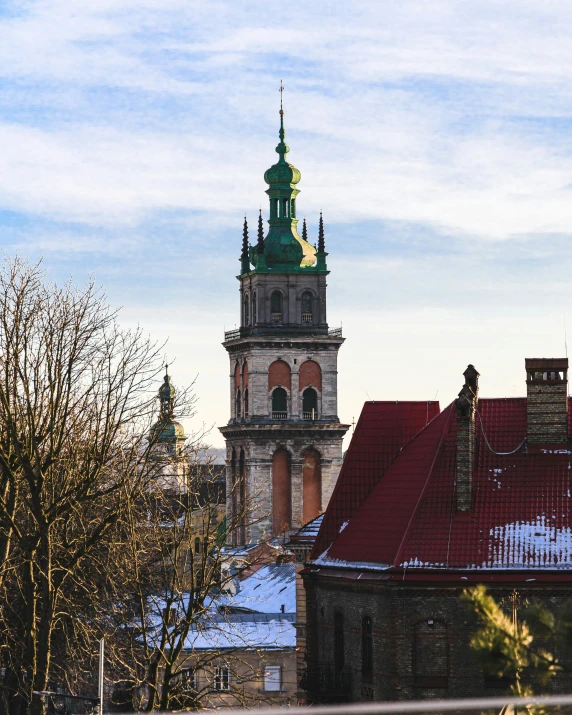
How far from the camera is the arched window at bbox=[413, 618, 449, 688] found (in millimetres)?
37406

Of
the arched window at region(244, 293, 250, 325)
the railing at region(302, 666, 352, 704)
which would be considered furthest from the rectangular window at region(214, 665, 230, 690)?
the arched window at region(244, 293, 250, 325)

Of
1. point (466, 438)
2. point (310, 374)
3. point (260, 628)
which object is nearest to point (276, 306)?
point (310, 374)

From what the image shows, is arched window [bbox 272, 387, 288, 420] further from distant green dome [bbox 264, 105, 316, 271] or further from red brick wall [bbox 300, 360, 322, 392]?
distant green dome [bbox 264, 105, 316, 271]

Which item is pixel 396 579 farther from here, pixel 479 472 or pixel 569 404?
pixel 569 404

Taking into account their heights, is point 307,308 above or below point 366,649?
above

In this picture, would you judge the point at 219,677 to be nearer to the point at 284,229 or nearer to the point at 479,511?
the point at 479,511

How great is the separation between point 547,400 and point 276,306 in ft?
310

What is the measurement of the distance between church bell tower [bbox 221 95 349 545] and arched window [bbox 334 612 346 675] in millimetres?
84666

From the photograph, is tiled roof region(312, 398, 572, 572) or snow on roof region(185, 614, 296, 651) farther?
snow on roof region(185, 614, 296, 651)

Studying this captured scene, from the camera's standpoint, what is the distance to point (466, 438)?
39.8 metres

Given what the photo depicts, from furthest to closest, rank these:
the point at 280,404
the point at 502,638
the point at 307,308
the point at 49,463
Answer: the point at 307,308 < the point at 280,404 < the point at 49,463 < the point at 502,638

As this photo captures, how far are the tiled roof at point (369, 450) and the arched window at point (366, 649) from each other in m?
4.48

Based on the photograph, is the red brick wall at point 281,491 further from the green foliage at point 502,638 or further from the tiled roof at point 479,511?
the green foliage at point 502,638

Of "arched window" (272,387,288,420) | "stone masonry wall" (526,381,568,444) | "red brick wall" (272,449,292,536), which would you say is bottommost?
"stone masonry wall" (526,381,568,444)
